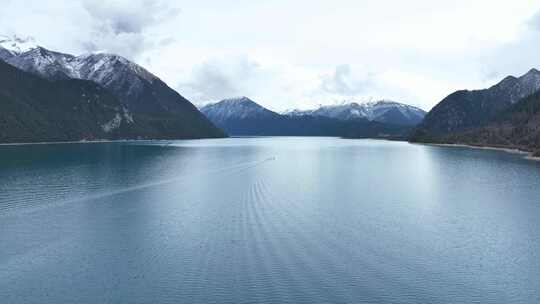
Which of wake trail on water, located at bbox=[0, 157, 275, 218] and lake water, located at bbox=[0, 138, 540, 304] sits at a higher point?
wake trail on water, located at bbox=[0, 157, 275, 218]

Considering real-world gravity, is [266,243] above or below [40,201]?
below

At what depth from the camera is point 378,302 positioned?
35.7m

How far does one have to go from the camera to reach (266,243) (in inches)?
2009

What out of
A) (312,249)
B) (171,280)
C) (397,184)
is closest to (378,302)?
(312,249)

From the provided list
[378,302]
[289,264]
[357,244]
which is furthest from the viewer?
[357,244]

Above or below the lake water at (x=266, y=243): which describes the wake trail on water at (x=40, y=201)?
above

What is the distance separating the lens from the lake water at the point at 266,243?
38.0 m

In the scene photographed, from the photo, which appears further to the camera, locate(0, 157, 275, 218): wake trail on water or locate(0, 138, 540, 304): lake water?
locate(0, 157, 275, 218): wake trail on water

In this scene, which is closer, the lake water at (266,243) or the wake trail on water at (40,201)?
the lake water at (266,243)

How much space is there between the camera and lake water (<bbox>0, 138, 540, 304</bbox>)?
3797 centimetres

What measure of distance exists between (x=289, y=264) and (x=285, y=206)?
1205 inches

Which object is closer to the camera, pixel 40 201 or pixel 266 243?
pixel 266 243

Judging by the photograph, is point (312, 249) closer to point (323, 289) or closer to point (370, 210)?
point (323, 289)

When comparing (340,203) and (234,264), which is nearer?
(234,264)
